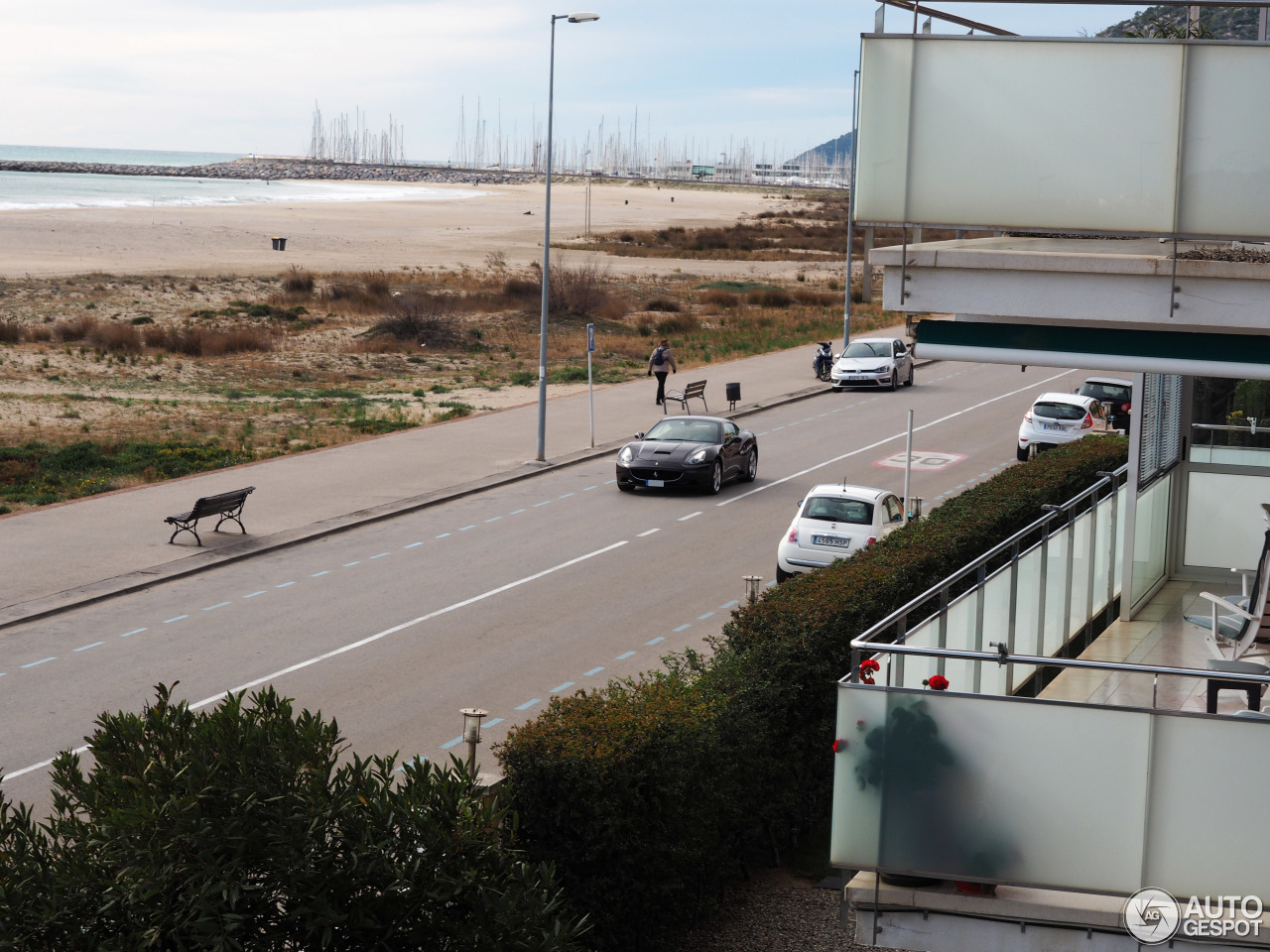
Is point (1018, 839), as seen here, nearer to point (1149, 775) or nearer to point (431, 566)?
point (1149, 775)

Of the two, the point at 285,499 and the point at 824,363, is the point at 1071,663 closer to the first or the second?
the point at 285,499

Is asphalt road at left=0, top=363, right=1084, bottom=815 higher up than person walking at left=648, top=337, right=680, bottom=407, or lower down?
lower down

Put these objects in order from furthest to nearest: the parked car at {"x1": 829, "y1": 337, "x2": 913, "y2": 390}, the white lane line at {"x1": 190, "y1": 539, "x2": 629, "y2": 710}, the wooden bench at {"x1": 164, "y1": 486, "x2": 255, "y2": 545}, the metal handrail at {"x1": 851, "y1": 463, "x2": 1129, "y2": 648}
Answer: the parked car at {"x1": 829, "y1": 337, "x2": 913, "y2": 390}
the wooden bench at {"x1": 164, "y1": 486, "x2": 255, "y2": 545}
the white lane line at {"x1": 190, "y1": 539, "x2": 629, "y2": 710}
the metal handrail at {"x1": 851, "y1": 463, "x2": 1129, "y2": 648}

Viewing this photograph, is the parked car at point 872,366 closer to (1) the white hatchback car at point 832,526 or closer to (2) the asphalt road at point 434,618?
(2) the asphalt road at point 434,618

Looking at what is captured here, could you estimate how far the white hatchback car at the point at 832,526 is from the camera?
19.4 metres

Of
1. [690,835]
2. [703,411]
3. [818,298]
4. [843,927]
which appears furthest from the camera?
[818,298]

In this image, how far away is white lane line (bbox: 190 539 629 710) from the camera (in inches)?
600

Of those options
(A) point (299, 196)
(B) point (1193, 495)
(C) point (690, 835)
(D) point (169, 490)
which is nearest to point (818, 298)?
(D) point (169, 490)

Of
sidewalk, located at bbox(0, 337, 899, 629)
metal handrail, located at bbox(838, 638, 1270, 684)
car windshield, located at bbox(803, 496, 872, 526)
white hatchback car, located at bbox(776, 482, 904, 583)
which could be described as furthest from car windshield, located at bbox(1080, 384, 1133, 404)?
metal handrail, located at bbox(838, 638, 1270, 684)

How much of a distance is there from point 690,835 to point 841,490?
36.2 feet

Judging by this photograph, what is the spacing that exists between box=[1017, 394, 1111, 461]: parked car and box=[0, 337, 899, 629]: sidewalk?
9.06 metres

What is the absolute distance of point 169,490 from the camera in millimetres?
24984

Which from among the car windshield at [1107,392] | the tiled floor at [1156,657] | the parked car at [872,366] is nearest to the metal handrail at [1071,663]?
the tiled floor at [1156,657]

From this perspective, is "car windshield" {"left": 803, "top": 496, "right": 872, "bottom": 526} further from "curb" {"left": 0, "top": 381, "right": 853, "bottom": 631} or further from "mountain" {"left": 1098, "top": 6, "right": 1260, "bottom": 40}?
"curb" {"left": 0, "top": 381, "right": 853, "bottom": 631}
